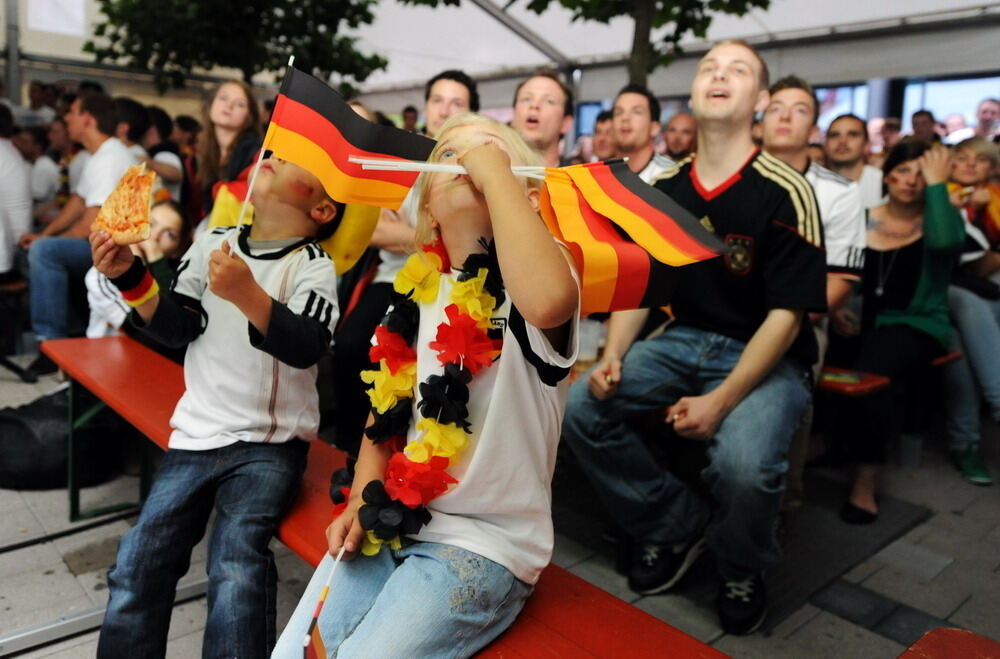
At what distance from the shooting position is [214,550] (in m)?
1.90

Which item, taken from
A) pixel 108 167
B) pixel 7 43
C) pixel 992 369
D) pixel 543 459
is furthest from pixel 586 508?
pixel 7 43

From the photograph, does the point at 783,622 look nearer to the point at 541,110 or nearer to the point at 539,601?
the point at 539,601

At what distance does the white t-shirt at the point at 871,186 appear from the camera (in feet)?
16.7

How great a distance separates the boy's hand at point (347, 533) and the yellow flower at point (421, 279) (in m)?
0.46

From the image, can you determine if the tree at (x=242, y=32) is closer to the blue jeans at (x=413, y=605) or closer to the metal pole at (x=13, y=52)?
the metal pole at (x=13, y=52)

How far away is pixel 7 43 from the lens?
10680 millimetres

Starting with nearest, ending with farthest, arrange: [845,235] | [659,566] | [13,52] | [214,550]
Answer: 1. [214,550]
2. [659,566]
3. [845,235]
4. [13,52]

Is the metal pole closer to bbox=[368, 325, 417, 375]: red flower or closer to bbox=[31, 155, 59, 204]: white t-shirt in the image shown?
bbox=[31, 155, 59, 204]: white t-shirt

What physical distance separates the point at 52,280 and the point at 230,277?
12.8 feet

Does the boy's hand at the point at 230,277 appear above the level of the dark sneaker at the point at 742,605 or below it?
above

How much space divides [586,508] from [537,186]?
2.09 metres

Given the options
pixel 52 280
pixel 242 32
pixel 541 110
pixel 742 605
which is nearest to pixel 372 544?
pixel 742 605

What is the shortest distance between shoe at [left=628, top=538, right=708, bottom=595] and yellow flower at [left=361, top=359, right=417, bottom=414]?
1.44 metres

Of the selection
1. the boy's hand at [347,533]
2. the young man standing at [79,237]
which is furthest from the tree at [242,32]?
the boy's hand at [347,533]
